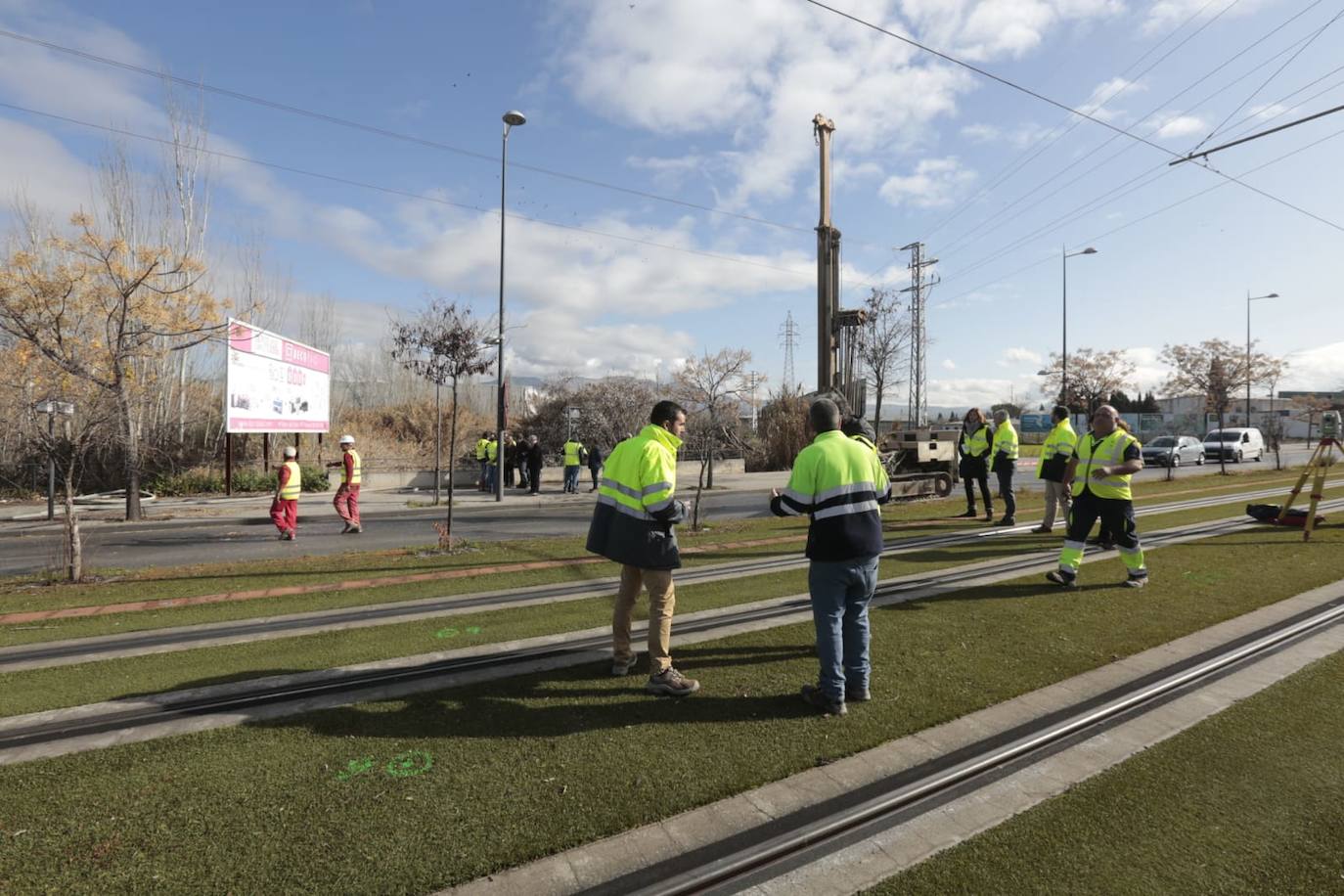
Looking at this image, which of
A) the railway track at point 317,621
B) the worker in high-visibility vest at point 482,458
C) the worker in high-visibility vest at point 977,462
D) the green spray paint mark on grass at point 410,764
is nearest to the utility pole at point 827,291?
the worker in high-visibility vest at point 977,462

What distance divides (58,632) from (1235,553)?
39.1 feet

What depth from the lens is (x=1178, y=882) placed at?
7.21 feet

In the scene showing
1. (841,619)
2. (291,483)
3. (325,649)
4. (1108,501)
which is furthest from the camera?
(291,483)

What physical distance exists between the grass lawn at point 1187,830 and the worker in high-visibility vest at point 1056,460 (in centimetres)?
607

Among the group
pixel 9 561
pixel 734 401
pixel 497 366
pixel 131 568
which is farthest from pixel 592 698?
pixel 734 401

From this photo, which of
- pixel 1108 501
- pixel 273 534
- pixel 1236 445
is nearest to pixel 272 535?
pixel 273 534

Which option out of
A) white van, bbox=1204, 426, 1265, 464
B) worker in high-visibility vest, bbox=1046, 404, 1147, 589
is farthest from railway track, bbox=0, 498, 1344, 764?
white van, bbox=1204, 426, 1265, 464

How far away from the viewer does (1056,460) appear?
357 inches

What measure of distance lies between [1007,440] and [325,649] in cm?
966

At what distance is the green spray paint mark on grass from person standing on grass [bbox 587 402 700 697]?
1309mm

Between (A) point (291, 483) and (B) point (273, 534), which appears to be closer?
(A) point (291, 483)

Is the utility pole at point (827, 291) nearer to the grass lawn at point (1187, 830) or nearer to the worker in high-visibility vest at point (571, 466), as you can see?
the worker in high-visibility vest at point (571, 466)

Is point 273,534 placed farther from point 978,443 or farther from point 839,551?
point 978,443

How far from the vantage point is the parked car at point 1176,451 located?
90.6 feet
